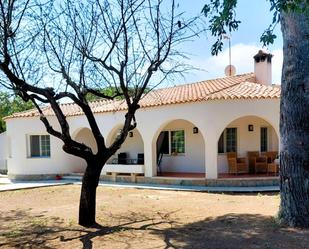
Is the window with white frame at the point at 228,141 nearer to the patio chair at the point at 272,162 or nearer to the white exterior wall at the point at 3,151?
the patio chair at the point at 272,162

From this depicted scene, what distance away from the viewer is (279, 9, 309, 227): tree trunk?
385 inches

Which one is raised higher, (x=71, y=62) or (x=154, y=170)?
(x=71, y=62)

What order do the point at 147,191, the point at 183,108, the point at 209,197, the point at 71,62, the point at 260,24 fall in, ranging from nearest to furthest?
the point at 260,24, the point at 71,62, the point at 209,197, the point at 147,191, the point at 183,108

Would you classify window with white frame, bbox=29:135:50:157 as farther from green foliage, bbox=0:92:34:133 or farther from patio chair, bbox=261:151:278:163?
patio chair, bbox=261:151:278:163

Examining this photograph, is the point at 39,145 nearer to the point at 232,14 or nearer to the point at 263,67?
the point at 263,67

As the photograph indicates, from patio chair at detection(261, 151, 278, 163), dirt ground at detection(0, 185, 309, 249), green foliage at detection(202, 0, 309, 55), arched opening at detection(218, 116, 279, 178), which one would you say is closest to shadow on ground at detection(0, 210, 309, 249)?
dirt ground at detection(0, 185, 309, 249)

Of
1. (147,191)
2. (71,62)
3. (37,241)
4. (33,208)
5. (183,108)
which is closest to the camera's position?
(37,241)

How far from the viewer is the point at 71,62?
12.1m

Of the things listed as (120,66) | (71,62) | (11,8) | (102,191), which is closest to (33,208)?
(102,191)

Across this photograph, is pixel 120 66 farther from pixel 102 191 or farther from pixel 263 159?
pixel 263 159

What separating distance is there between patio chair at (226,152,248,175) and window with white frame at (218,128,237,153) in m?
0.96

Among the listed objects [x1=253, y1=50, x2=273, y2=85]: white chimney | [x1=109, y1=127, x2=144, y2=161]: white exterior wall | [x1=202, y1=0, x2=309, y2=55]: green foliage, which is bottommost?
[x1=109, y1=127, x2=144, y2=161]: white exterior wall

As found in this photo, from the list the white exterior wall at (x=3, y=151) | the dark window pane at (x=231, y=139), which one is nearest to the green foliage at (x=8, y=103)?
the white exterior wall at (x=3, y=151)

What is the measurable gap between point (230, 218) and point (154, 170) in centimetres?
920
